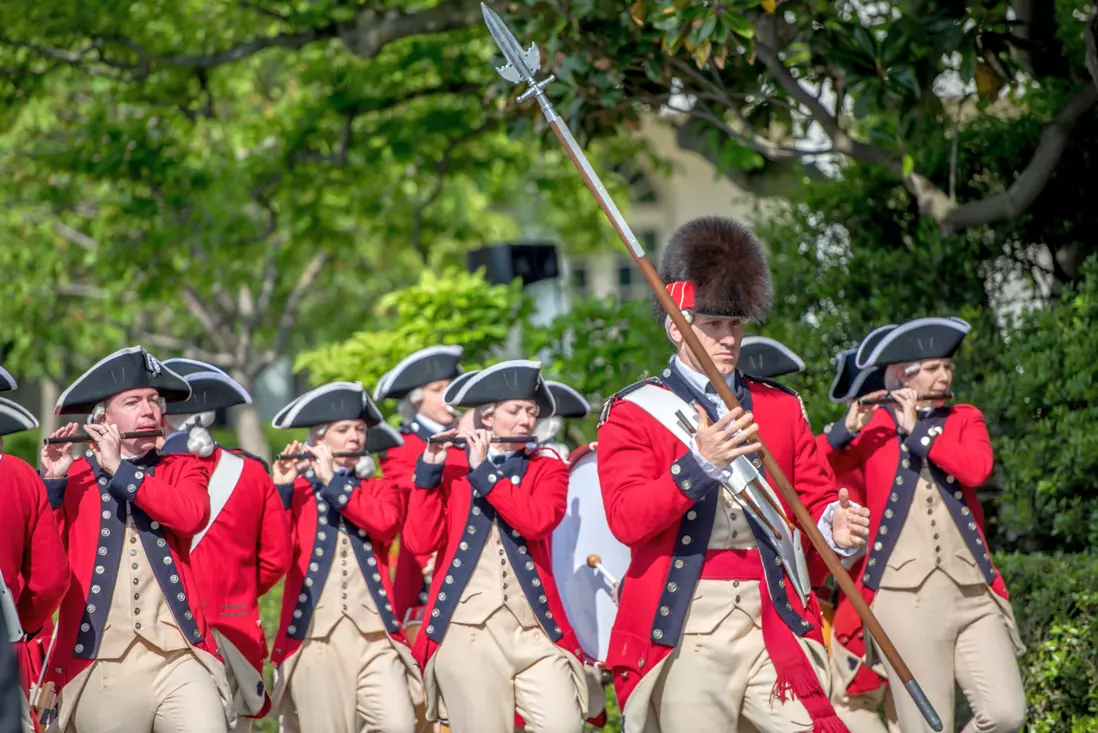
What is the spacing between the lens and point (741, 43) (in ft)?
26.8

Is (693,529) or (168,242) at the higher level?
(168,242)

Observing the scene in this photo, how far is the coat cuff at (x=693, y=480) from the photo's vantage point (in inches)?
195

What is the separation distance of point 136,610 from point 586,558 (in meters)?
2.02

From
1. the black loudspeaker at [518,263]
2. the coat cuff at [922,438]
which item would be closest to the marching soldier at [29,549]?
the coat cuff at [922,438]

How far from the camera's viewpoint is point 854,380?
286 inches

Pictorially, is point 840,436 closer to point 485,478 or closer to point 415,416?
point 485,478

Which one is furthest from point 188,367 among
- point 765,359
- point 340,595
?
point 765,359

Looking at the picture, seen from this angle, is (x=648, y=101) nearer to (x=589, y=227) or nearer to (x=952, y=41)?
(x=952, y=41)

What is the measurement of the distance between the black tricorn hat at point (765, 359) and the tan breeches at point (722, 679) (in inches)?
88.8

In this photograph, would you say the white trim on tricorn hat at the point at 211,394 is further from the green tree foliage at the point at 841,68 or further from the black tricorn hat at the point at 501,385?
the green tree foliage at the point at 841,68

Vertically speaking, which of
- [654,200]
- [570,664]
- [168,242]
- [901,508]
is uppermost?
[654,200]

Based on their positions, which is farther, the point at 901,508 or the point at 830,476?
the point at 901,508

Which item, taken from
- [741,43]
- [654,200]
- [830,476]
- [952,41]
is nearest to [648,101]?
[741,43]

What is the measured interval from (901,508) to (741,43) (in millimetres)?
2674
